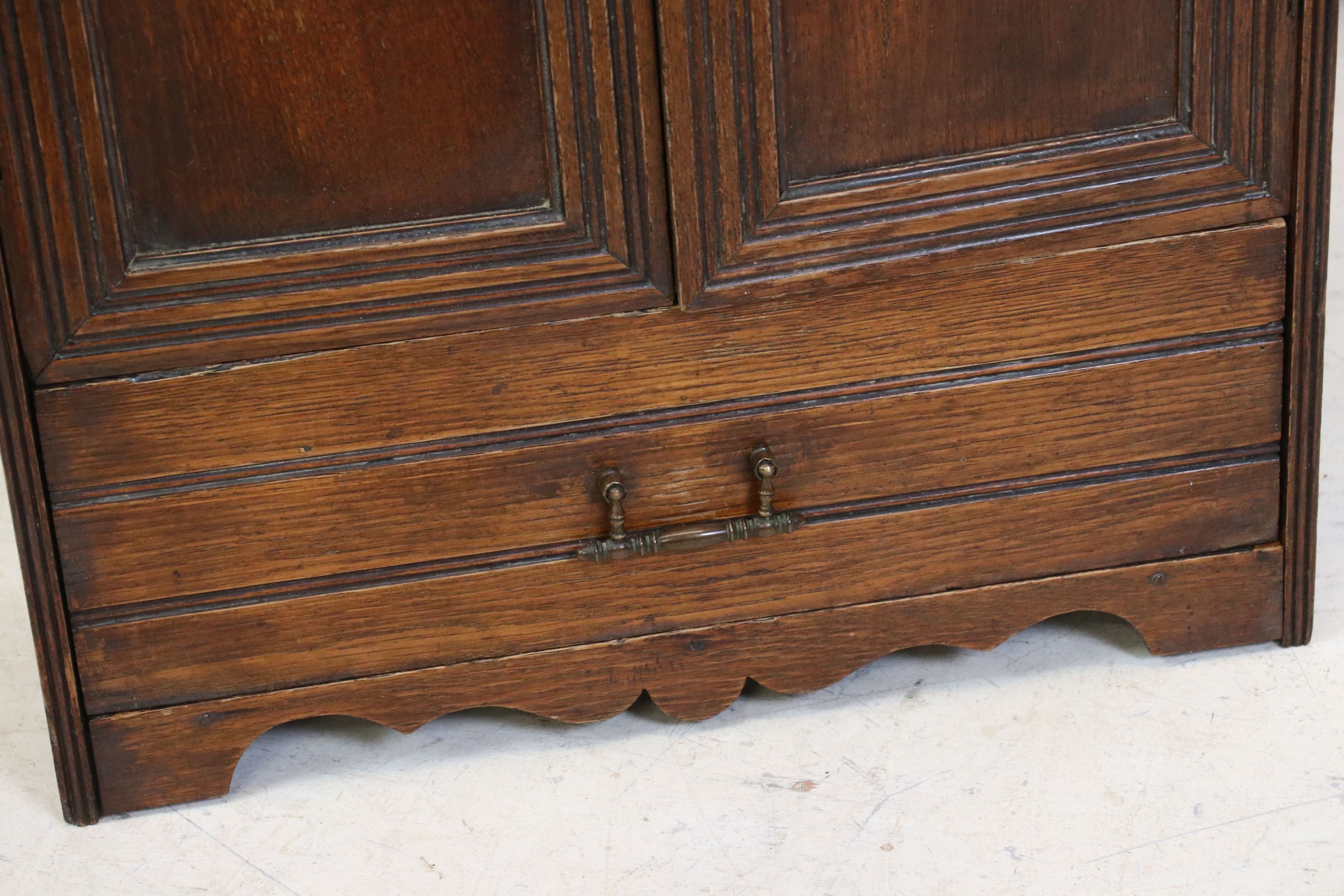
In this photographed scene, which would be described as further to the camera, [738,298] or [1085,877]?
[738,298]

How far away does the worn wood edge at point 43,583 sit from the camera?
151 cm

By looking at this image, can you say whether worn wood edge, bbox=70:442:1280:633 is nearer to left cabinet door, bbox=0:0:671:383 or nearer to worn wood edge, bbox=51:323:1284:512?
worn wood edge, bbox=51:323:1284:512

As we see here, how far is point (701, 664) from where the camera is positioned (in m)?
1.73

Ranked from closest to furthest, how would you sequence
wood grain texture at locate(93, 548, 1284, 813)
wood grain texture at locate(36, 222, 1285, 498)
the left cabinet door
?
the left cabinet door → wood grain texture at locate(36, 222, 1285, 498) → wood grain texture at locate(93, 548, 1284, 813)

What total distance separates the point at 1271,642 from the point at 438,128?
113 cm

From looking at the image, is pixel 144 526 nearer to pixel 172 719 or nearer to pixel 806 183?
pixel 172 719

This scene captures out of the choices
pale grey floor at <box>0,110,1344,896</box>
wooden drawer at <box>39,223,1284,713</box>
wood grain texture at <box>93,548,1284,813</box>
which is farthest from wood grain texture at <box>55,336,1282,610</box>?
pale grey floor at <box>0,110,1344,896</box>

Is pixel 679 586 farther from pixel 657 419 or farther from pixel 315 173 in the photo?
pixel 315 173

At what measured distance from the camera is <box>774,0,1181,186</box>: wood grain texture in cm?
152

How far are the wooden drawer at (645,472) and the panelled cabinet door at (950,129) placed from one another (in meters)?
0.05

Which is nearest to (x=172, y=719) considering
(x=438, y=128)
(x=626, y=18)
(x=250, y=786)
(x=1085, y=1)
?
(x=250, y=786)

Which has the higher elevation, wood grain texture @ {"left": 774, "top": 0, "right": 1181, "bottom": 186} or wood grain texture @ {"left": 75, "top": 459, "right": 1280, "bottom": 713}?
wood grain texture @ {"left": 774, "top": 0, "right": 1181, "bottom": 186}

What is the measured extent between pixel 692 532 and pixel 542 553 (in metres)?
0.16

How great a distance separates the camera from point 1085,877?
4.78 ft
